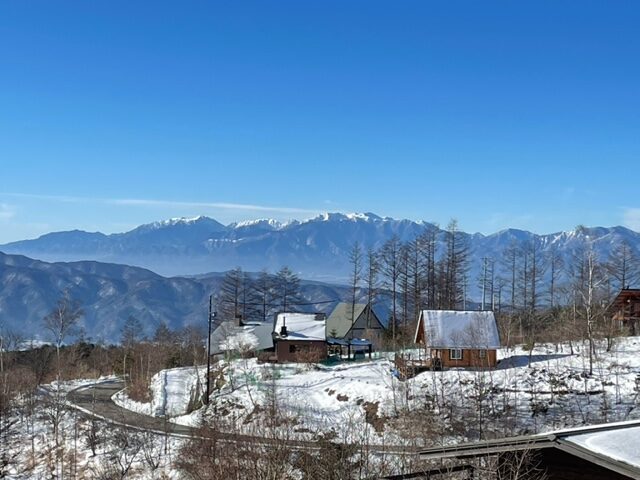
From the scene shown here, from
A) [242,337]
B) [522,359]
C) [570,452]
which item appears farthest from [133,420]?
[570,452]

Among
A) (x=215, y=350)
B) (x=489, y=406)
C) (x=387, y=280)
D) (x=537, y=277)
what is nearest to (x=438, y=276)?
(x=387, y=280)

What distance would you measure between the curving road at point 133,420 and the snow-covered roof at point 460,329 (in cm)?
1421

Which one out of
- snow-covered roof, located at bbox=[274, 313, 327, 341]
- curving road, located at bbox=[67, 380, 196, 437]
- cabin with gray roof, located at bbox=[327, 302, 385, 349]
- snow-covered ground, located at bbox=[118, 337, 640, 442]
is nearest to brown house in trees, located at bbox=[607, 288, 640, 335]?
snow-covered ground, located at bbox=[118, 337, 640, 442]

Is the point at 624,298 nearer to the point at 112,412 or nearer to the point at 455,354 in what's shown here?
the point at 455,354

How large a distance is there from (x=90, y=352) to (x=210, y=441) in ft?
187

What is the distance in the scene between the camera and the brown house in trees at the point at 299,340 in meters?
58.4

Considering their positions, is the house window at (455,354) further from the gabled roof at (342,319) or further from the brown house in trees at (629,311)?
the gabled roof at (342,319)

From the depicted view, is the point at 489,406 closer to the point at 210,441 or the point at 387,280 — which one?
the point at 210,441

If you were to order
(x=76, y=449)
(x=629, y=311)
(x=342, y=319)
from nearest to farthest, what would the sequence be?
(x=76, y=449) → (x=629, y=311) → (x=342, y=319)

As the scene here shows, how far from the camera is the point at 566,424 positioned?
35.9 m

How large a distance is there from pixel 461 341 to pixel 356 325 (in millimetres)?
24421

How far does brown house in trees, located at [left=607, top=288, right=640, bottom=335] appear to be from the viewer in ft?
190

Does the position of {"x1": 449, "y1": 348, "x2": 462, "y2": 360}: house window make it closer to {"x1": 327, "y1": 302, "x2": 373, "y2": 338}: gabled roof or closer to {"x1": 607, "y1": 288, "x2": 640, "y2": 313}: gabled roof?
{"x1": 607, "y1": 288, "x2": 640, "y2": 313}: gabled roof

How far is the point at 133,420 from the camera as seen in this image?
46.5 m
